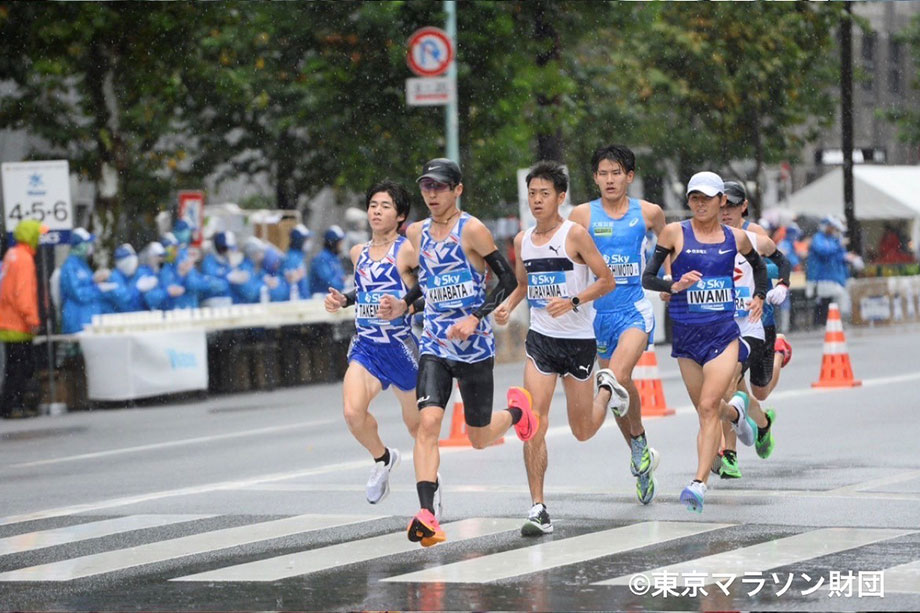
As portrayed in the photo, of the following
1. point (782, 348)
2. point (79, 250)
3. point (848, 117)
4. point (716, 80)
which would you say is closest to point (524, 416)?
point (782, 348)

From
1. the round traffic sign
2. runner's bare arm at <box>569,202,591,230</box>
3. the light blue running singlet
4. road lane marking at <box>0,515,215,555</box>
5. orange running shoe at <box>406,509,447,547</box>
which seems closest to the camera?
orange running shoe at <box>406,509,447,547</box>

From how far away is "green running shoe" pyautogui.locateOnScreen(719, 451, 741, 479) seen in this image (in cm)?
1217

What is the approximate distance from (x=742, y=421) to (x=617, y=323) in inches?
43.1

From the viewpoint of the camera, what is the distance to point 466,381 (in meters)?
9.92

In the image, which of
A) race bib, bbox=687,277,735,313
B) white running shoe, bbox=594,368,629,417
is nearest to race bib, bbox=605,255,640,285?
race bib, bbox=687,277,735,313

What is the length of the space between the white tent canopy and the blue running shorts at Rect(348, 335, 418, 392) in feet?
111

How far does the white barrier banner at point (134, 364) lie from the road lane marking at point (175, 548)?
33.5 feet

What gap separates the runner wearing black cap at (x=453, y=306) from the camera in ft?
32.0

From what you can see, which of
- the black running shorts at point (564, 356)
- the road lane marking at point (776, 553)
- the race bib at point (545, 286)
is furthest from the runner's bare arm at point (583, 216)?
the road lane marking at point (776, 553)

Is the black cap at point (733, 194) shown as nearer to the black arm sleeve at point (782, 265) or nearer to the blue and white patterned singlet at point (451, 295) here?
the black arm sleeve at point (782, 265)

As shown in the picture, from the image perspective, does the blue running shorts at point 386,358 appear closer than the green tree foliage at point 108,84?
Yes

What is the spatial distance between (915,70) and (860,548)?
193 ft

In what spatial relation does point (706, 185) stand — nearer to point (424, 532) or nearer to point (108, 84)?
point (424, 532)

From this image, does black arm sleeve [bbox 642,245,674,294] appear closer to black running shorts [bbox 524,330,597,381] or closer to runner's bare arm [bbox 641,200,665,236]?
black running shorts [bbox 524,330,597,381]
